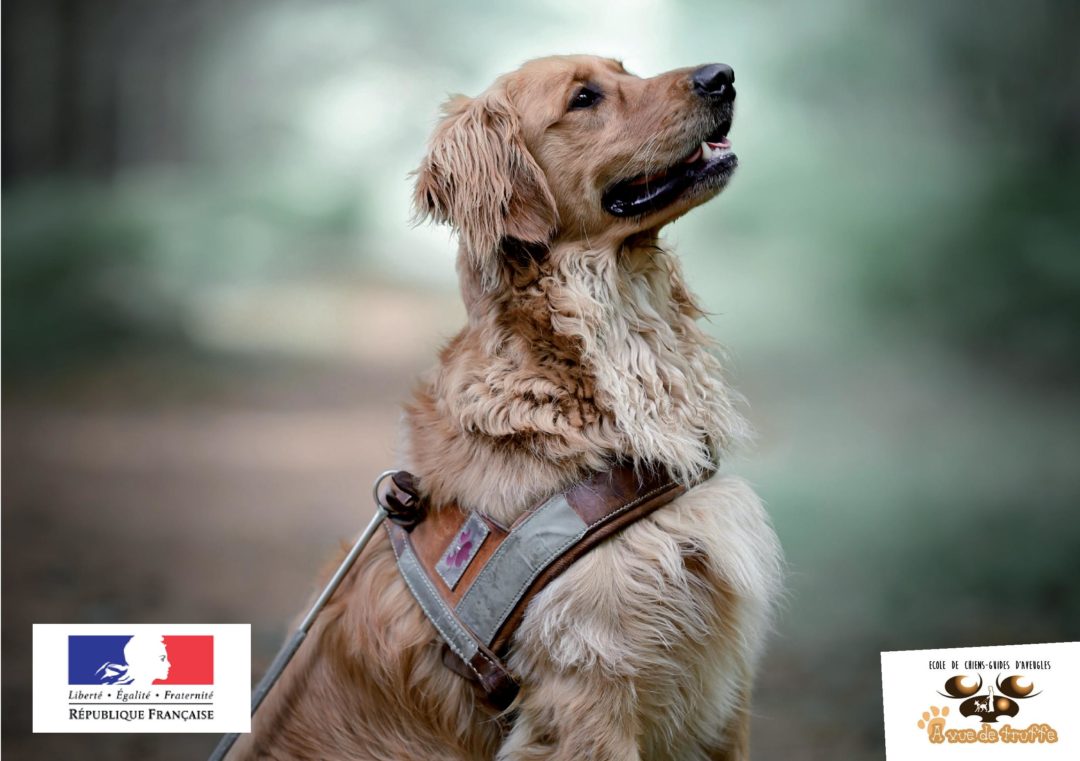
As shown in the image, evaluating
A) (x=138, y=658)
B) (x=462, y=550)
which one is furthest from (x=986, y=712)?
(x=138, y=658)

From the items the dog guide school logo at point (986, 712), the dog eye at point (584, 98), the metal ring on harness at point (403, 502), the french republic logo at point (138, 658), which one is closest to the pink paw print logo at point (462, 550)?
the metal ring on harness at point (403, 502)

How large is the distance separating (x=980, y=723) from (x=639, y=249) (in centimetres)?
159

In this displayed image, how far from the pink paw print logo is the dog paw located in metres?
1.40

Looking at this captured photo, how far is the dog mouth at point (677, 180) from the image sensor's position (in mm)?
2416

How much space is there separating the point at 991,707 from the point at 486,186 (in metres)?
1.95

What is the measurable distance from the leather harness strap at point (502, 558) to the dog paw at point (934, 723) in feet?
3.49

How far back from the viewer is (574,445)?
227 centimetres

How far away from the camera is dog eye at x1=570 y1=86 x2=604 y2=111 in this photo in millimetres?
2533

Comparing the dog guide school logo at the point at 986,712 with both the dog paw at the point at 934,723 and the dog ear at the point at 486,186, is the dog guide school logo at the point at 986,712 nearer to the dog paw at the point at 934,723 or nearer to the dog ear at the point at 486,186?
the dog paw at the point at 934,723

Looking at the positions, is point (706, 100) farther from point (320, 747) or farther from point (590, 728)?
point (320, 747)

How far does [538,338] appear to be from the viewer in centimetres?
238

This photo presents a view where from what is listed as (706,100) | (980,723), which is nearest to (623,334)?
(706,100)

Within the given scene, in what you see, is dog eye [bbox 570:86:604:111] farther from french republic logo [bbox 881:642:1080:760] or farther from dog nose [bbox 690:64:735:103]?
french republic logo [bbox 881:642:1080:760]

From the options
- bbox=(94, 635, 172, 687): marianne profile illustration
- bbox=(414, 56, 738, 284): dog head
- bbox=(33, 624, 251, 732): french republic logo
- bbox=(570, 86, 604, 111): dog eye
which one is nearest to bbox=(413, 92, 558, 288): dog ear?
bbox=(414, 56, 738, 284): dog head
